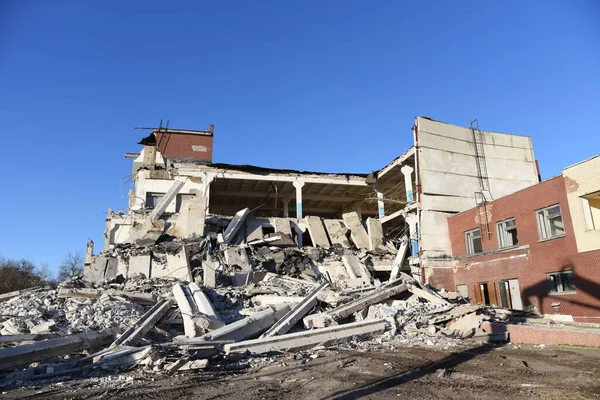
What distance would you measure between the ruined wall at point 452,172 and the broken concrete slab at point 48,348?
15759 mm

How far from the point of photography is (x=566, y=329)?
33.5 ft

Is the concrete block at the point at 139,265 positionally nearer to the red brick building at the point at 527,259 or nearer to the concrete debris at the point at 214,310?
the concrete debris at the point at 214,310

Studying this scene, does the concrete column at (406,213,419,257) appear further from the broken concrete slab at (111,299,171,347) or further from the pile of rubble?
the broken concrete slab at (111,299,171,347)

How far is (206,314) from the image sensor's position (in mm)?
10945

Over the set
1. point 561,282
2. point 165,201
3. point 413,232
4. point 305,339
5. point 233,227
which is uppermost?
point 165,201

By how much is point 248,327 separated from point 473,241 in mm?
13230

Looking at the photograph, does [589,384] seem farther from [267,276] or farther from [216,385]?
[267,276]

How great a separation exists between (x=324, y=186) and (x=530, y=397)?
22.7m

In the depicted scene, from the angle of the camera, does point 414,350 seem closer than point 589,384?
No

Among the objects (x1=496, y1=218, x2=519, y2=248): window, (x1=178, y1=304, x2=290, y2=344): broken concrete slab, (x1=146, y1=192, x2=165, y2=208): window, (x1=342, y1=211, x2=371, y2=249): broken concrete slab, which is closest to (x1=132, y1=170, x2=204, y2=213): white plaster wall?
(x1=146, y1=192, x2=165, y2=208): window

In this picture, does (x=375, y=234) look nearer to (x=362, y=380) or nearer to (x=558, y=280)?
(x=558, y=280)

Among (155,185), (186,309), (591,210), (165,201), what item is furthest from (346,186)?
(186,309)

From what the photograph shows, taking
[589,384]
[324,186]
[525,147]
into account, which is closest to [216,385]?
[589,384]

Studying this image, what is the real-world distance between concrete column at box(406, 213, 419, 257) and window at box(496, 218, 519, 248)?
4468 mm
